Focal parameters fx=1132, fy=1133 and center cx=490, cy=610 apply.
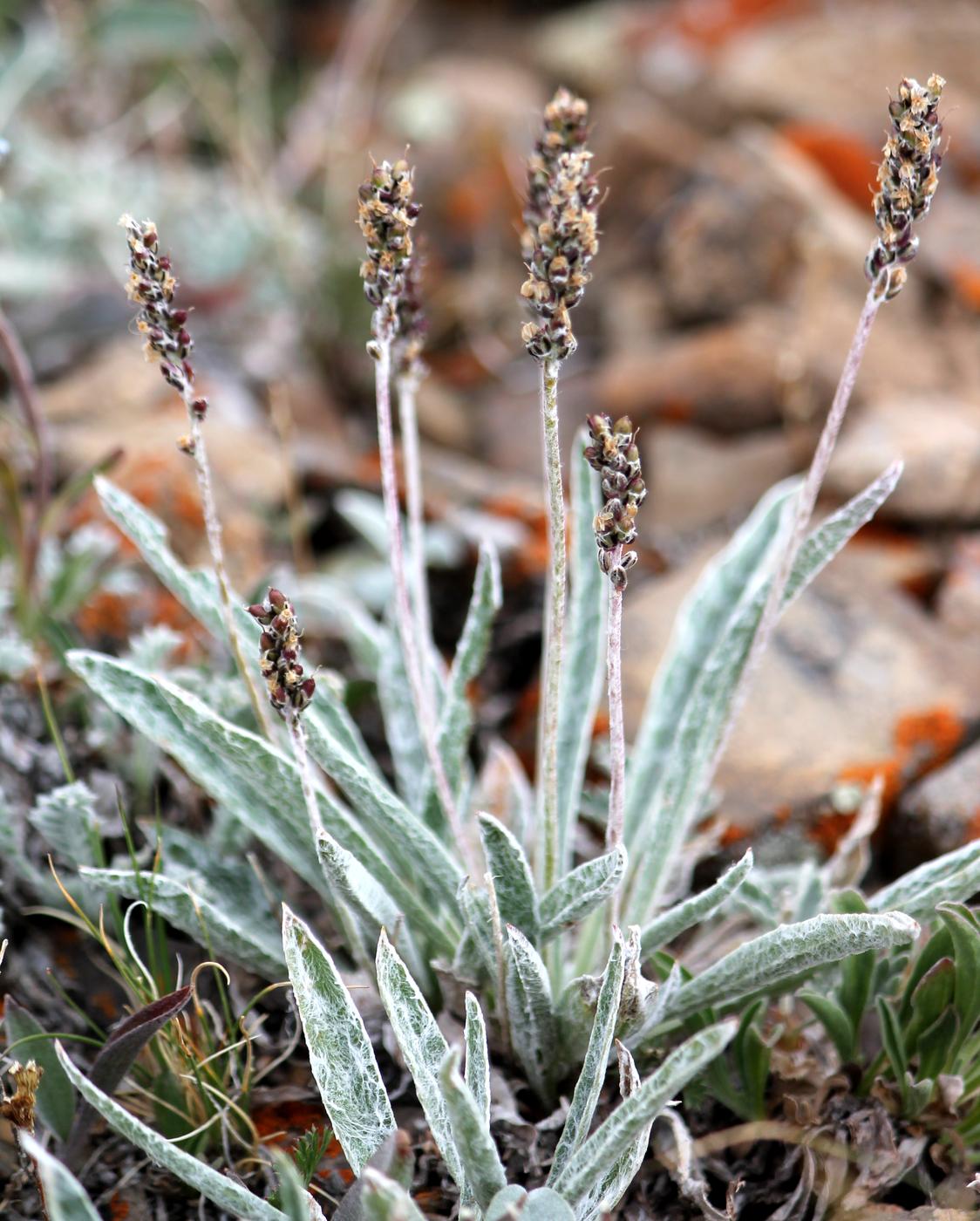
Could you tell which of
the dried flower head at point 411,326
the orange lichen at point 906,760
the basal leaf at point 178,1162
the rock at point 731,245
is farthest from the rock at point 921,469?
the basal leaf at point 178,1162

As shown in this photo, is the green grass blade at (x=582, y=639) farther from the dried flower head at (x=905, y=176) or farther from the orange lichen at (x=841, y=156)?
the orange lichen at (x=841, y=156)

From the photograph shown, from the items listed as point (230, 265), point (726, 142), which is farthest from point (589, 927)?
point (726, 142)

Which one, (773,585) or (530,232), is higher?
(530,232)

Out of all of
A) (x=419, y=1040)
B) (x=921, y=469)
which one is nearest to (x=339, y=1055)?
(x=419, y=1040)

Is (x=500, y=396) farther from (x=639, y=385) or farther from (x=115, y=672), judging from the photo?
(x=115, y=672)

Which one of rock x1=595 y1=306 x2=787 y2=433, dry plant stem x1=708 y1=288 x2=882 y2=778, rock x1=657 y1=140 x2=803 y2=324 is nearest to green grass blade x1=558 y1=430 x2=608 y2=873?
dry plant stem x1=708 y1=288 x2=882 y2=778
